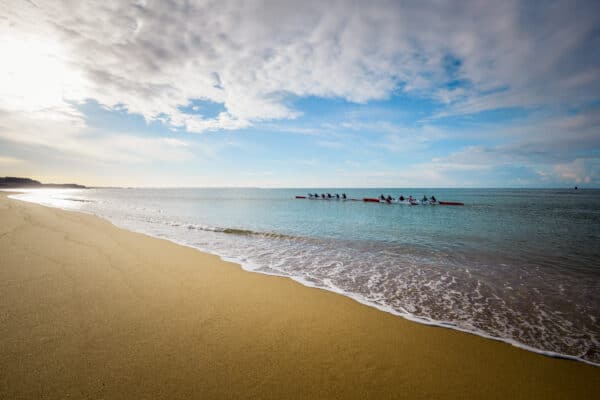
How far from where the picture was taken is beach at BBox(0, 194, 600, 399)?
3100 millimetres

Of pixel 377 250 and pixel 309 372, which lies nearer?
pixel 309 372

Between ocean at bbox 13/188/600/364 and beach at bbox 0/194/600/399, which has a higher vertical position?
beach at bbox 0/194/600/399

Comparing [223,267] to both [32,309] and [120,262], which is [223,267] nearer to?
[120,262]

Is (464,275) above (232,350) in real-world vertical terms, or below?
below

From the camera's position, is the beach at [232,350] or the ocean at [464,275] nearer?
the beach at [232,350]

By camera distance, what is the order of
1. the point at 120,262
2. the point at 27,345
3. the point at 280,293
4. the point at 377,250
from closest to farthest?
1. the point at 27,345
2. the point at 280,293
3. the point at 120,262
4. the point at 377,250

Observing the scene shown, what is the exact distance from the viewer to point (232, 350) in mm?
3809

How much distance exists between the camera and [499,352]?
14.0 ft

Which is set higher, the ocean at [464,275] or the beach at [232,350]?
the beach at [232,350]

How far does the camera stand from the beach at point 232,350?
3.10m

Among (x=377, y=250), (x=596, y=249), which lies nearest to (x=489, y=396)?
(x=377, y=250)

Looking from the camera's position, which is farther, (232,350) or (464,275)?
(464,275)

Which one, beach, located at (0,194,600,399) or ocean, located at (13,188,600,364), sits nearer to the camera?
beach, located at (0,194,600,399)

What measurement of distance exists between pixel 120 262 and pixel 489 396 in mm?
9743
